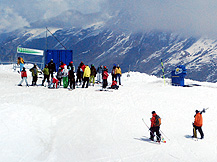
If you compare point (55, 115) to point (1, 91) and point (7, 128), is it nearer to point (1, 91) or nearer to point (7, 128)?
point (7, 128)

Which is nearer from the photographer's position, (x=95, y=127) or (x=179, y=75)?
(x=95, y=127)

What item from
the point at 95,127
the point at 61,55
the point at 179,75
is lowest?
the point at 95,127

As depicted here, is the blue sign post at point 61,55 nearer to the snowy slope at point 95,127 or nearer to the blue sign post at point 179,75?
the snowy slope at point 95,127

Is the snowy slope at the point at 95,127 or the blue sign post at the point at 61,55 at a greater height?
the blue sign post at the point at 61,55

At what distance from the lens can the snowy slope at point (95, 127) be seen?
811 centimetres

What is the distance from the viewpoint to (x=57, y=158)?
7609 millimetres

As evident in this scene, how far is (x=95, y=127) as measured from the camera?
10633 millimetres

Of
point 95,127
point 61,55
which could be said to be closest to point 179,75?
point 61,55

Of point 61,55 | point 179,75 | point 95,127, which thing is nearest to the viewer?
point 95,127

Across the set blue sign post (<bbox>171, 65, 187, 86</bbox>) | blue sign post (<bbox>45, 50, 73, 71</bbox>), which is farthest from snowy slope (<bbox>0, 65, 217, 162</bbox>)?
blue sign post (<bbox>45, 50, 73, 71</bbox>)

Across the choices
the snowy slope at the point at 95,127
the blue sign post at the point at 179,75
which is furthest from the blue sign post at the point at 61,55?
the blue sign post at the point at 179,75

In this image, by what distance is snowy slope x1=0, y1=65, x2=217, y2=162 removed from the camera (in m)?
8.11

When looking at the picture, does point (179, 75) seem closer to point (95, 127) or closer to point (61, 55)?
point (61, 55)

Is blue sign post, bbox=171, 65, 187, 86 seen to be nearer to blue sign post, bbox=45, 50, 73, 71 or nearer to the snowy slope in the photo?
the snowy slope
